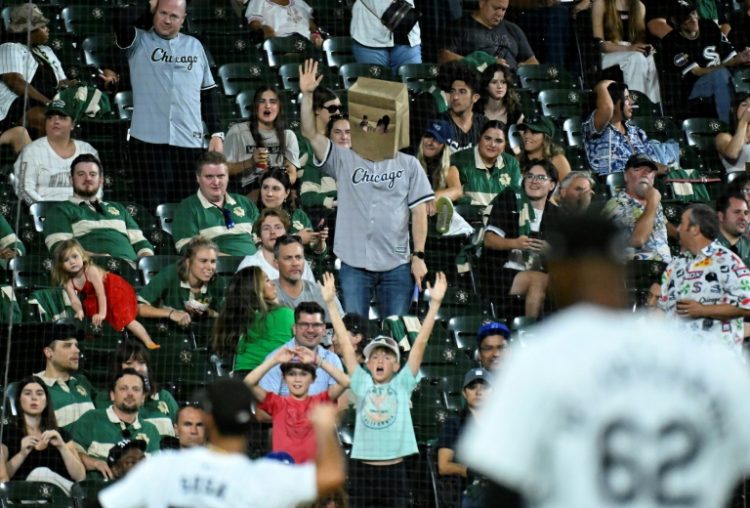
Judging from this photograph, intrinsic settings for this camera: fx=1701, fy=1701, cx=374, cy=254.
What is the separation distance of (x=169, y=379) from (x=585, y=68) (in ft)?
16.7

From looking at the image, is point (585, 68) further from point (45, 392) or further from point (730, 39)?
point (45, 392)

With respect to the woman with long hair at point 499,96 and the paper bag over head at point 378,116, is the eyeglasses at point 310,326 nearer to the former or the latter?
the paper bag over head at point 378,116

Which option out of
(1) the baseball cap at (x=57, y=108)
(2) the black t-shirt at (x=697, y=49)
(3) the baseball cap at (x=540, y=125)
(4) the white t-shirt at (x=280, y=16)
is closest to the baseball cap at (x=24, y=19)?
(1) the baseball cap at (x=57, y=108)

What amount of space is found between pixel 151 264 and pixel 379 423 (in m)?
2.09

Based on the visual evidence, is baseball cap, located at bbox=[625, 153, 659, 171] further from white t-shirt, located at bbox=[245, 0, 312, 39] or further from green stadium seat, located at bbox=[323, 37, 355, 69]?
white t-shirt, located at bbox=[245, 0, 312, 39]

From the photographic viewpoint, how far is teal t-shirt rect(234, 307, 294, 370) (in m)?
9.90

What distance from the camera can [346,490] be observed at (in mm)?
9289

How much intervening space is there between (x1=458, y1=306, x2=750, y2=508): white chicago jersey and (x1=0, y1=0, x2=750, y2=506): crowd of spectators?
5.63m

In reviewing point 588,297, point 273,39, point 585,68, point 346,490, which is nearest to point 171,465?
point 588,297

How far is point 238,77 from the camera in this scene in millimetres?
12641

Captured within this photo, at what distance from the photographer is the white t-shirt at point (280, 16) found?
42.9 feet

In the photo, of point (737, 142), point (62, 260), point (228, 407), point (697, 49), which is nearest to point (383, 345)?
point (62, 260)

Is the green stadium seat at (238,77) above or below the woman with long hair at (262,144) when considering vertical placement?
above

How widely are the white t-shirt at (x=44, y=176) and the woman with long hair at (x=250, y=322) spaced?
1623 mm
